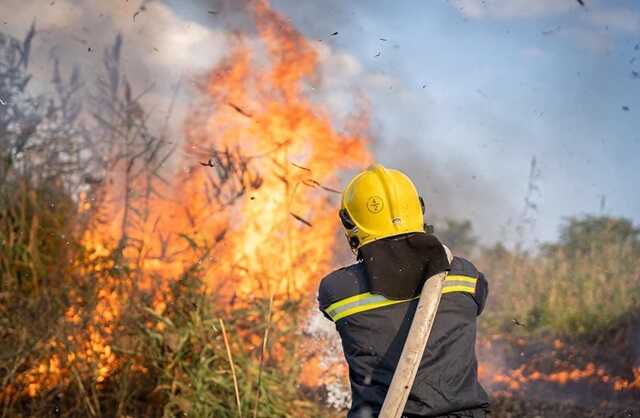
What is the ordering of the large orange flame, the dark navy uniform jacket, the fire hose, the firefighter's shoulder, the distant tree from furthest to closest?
the distant tree, the large orange flame, the firefighter's shoulder, the dark navy uniform jacket, the fire hose

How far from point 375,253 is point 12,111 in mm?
4446

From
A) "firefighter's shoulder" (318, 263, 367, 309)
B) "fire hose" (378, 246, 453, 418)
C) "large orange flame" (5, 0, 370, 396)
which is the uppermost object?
"large orange flame" (5, 0, 370, 396)

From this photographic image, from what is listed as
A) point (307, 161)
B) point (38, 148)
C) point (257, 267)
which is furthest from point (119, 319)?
point (307, 161)

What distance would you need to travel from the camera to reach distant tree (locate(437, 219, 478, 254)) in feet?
43.7

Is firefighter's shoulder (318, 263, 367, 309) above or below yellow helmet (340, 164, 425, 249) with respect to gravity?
below

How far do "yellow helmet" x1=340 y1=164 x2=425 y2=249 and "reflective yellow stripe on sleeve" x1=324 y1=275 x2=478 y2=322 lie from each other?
0.76 ft

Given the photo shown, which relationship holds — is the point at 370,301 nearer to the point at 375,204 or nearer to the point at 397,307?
the point at 397,307

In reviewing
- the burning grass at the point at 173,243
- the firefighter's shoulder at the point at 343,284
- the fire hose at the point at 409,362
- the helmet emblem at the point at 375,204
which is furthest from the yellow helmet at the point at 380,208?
the burning grass at the point at 173,243

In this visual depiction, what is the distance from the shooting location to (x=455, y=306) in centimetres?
335

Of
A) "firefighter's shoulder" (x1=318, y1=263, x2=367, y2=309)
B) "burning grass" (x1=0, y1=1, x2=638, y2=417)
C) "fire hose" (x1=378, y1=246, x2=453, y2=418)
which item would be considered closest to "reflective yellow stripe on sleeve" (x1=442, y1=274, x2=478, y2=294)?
"fire hose" (x1=378, y1=246, x2=453, y2=418)

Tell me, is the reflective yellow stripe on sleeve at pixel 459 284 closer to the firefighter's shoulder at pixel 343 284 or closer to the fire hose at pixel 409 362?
the fire hose at pixel 409 362

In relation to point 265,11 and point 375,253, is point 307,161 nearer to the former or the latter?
point 265,11

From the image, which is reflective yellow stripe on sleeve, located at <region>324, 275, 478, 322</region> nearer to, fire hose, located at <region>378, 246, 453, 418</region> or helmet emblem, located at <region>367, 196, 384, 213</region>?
fire hose, located at <region>378, 246, 453, 418</region>

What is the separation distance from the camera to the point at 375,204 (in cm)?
341
